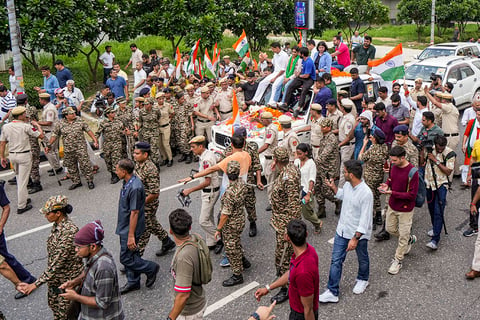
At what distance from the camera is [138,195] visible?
6.13 metres

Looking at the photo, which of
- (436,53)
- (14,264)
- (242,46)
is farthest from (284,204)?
(436,53)

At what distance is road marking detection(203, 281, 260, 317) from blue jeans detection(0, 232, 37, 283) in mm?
2461

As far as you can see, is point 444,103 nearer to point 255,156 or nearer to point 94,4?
point 255,156

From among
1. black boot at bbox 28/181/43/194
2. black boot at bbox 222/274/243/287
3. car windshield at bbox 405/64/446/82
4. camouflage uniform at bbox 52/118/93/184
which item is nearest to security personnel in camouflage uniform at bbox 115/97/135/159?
camouflage uniform at bbox 52/118/93/184

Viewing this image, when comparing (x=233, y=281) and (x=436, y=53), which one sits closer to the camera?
(x=233, y=281)

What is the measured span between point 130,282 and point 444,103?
6803 mm

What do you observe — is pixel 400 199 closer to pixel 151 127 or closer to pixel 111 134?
pixel 151 127

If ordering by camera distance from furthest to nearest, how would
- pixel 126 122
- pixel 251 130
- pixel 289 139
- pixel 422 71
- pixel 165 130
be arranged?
pixel 422 71, pixel 165 130, pixel 126 122, pixel 251 130, pixel 289 139

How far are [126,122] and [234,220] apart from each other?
5.26 metres

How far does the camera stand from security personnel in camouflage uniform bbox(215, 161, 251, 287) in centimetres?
631

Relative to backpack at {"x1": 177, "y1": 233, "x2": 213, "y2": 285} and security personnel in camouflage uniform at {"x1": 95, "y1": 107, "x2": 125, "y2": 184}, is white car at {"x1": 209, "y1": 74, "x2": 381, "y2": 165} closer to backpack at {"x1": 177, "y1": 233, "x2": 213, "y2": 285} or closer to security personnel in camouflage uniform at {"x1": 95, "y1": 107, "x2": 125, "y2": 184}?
security personnel in camouflage uniform at {"x1": 95, "y1": 107, "x2": 125, "y2": 184}

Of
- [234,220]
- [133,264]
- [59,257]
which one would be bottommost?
[133,264]

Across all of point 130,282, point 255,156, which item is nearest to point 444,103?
point 255,156

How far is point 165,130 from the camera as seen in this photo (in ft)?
37.4
